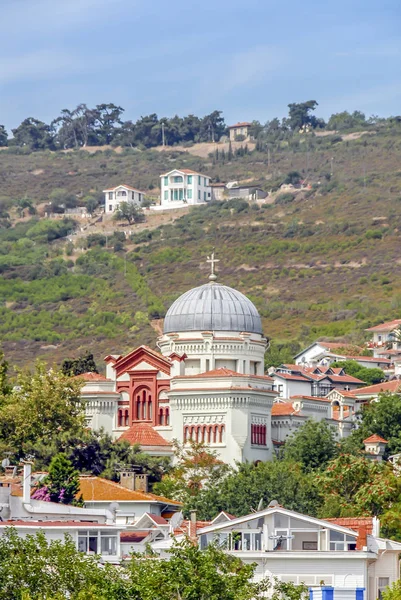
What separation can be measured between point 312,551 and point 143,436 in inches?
1864

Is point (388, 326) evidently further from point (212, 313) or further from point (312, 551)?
point (312, 551)

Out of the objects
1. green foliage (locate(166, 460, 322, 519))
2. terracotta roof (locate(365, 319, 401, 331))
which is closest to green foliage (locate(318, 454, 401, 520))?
green foliage (locate(166, 460, 322, 519))

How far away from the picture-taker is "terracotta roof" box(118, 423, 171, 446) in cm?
10075

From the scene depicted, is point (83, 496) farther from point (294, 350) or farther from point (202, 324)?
point (294, 350)

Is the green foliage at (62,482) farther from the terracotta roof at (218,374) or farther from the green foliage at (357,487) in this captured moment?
the terracotta roof at (218,374)

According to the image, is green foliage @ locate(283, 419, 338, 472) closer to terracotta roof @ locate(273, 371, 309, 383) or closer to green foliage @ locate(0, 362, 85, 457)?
green foliage @ locate(0, 362, 85, 457)

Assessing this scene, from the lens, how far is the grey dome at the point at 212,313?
347ft

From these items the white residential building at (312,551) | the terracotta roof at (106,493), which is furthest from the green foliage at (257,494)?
the white residential building at (312,551)

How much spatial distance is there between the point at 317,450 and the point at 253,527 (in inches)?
1801

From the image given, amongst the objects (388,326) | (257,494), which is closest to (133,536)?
(257,494)

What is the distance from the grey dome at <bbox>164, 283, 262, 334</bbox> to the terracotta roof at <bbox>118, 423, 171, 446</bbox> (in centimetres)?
686

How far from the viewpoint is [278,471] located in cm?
9050

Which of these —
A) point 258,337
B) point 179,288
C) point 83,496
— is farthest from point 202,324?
point 179,288

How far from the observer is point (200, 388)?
101938 mm
